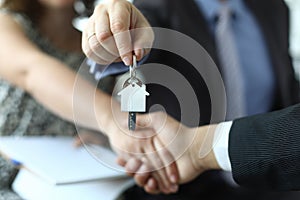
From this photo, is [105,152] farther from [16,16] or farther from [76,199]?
[16,16]

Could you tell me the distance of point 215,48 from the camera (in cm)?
59

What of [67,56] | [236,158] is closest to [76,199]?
[236,158]

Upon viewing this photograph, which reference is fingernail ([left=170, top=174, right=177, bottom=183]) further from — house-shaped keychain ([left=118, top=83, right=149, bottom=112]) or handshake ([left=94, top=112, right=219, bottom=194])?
house-shaped keychain ([left=118, top=83, right=149, bottom=112])

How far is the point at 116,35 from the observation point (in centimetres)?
30

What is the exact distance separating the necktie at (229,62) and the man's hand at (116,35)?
0.93ft

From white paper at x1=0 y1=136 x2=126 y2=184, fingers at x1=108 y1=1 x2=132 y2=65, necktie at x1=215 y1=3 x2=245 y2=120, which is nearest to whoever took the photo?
fingers at x1=108 y1=1 x2=132 y2=65

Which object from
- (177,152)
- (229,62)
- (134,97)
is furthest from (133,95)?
(229,62)

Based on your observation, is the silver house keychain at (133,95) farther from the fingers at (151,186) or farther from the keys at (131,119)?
the fingers at (151,186)

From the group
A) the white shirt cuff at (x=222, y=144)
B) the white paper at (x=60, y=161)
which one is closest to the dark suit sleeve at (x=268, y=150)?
the white shirt cuff at (x=222, y=144)

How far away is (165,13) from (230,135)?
0.78ft

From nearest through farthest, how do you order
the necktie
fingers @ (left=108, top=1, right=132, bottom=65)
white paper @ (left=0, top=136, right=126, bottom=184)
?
fingers @ (left=108, top=1, right=132, bottom=65) → white paper @ (left=0, top=136, right=126, bottom=184) → the necktie

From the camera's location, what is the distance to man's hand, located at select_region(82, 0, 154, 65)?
298 millimetres

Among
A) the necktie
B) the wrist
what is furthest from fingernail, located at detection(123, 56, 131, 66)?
the necktie

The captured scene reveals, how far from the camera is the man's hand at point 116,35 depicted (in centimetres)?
30
